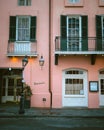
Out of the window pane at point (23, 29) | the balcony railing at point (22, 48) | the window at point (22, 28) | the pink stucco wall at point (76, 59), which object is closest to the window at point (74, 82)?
the pink stucco wall at point (76, 59)

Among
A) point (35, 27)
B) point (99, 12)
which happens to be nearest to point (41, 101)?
point (35, 27)

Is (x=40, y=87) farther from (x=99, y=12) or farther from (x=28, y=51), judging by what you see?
(x=99, y=12)

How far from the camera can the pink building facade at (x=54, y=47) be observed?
68.8 ft

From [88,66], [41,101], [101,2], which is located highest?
[101,2]

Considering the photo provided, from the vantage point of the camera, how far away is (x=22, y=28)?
2162cm

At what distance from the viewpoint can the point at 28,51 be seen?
2119 cm

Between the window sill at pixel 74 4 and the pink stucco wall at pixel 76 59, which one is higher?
the window sill at pixel 74 4

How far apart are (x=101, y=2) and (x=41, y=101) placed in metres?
8.40

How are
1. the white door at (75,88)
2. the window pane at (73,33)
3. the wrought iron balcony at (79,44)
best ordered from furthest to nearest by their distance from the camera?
the white door at (75,88)
the window pane at (73,33)
the wrought iron balcony at (79,44)

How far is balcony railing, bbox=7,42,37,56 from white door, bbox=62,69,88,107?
2.87m

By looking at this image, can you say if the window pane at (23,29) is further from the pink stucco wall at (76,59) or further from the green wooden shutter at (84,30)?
the green wooden shutter at (84,30)

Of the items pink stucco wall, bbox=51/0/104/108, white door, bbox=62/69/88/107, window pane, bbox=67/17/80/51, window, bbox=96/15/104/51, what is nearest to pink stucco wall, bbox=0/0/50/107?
pink stucco wall, bbox=51/0/104/108

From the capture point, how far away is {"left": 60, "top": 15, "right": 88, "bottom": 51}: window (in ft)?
67.7

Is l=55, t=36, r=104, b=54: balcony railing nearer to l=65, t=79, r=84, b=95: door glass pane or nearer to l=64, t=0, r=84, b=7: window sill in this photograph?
l=65, t=79, r=84, b=95: door glass pane
